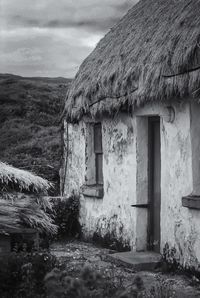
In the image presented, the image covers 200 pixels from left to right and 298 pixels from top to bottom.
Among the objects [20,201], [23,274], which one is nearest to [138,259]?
[20,201]

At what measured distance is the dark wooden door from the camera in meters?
10.6

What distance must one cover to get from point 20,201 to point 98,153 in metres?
4.25

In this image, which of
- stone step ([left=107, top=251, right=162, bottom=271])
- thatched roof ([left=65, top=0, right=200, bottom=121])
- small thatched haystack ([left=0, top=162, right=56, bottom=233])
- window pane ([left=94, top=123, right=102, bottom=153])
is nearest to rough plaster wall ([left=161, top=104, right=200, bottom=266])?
stone step ([left=107, top=251, right=162, bottom=271])

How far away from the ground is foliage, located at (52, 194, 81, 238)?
479mm

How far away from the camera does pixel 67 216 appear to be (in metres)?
13.3

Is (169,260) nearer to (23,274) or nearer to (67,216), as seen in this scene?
(23,274)

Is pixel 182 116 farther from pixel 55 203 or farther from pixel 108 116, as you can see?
pixel 55 203

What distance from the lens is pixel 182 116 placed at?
932cm

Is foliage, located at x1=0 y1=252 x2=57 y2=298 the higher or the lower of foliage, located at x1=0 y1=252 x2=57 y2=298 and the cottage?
the lower

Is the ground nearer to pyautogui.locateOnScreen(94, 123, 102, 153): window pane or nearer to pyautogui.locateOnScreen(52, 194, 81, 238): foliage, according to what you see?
pyautogui.locateOnScreen(52, 194, 81, 238): foliage

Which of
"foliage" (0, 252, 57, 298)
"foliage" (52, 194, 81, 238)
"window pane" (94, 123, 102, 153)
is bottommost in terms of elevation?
"foliage" (0, 252, 57, 298)

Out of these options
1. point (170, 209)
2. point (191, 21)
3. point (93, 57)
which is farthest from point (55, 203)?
point (191, 21)

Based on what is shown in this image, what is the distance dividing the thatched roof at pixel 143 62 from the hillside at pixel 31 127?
109 inches

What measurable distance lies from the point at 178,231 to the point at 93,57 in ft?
17.7
